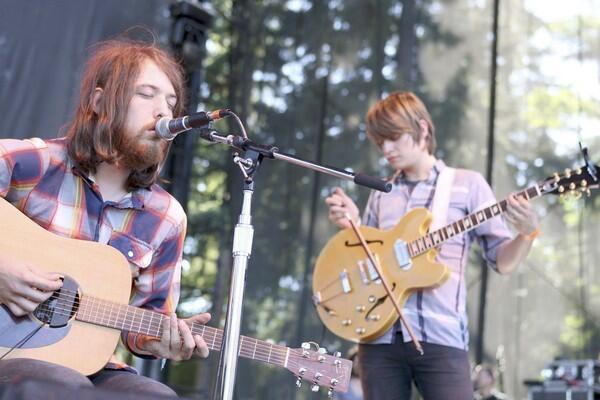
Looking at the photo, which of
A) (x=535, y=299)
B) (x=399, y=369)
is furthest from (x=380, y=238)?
(x=535, y=299)

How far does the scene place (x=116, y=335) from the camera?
294 centimetres

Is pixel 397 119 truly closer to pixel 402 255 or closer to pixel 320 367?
pixel 402 255

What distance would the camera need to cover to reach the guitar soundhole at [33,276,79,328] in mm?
2809

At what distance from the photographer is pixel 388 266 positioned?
157 inches

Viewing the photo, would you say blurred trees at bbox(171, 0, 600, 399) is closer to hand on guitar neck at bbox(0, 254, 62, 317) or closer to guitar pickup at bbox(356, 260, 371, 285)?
guitar pickup at bbox(356, 260, 371, 285)

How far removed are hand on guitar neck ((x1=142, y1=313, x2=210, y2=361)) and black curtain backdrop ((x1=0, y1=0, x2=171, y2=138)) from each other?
245 centimetres

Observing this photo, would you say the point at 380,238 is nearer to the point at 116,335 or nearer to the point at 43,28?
the point at 116,335

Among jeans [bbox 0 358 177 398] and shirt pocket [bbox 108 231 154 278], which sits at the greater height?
shirt pocket [bbox 108 231 154 278]

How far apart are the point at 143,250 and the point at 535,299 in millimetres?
3770

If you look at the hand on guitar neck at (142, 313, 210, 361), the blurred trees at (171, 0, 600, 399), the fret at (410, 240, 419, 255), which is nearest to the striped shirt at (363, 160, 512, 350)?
the fret at (410, 240, 419, 255)

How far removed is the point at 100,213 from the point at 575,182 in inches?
86.2

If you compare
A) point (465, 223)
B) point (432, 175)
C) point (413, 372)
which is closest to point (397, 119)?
point (432, 175)

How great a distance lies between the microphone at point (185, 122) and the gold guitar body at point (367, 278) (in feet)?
4.98

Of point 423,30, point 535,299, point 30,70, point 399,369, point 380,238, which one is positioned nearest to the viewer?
point 399,369
